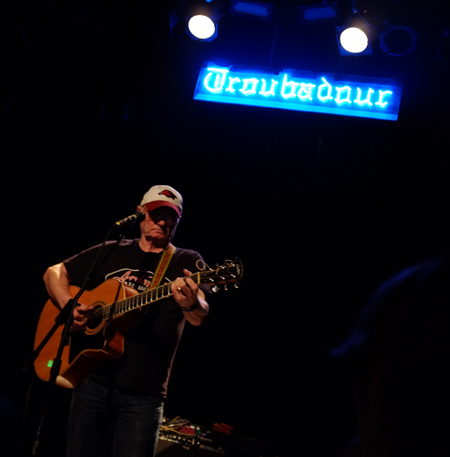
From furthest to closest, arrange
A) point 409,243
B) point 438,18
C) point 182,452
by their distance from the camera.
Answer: point 409,243
point 438,18
point 182,452

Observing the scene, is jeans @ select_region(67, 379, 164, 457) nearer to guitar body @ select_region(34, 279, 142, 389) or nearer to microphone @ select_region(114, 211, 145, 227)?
guitar body @ select_region(34, 279, 142, 389)

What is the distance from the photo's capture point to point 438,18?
409 cm

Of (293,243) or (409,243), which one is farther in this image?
(293,243)

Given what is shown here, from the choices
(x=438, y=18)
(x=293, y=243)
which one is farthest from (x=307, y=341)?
(x=438, y=18)

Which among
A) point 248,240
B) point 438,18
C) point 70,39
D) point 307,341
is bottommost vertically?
point 307,341

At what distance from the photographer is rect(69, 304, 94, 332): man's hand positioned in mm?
2988

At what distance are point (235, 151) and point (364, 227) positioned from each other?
1.54m

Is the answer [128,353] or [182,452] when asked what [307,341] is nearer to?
[182,452]

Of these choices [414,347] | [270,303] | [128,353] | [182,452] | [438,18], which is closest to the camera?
[414,347]

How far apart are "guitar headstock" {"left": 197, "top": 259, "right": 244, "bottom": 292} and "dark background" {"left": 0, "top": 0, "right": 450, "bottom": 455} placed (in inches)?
73.5

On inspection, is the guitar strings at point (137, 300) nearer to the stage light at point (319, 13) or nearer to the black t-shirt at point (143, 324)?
the black t-shirt at point (143, 324)

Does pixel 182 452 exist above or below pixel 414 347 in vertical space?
below

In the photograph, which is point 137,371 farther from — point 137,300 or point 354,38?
point 354,38

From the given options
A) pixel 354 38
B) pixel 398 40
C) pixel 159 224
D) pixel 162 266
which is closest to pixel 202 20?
pixel 354 38
